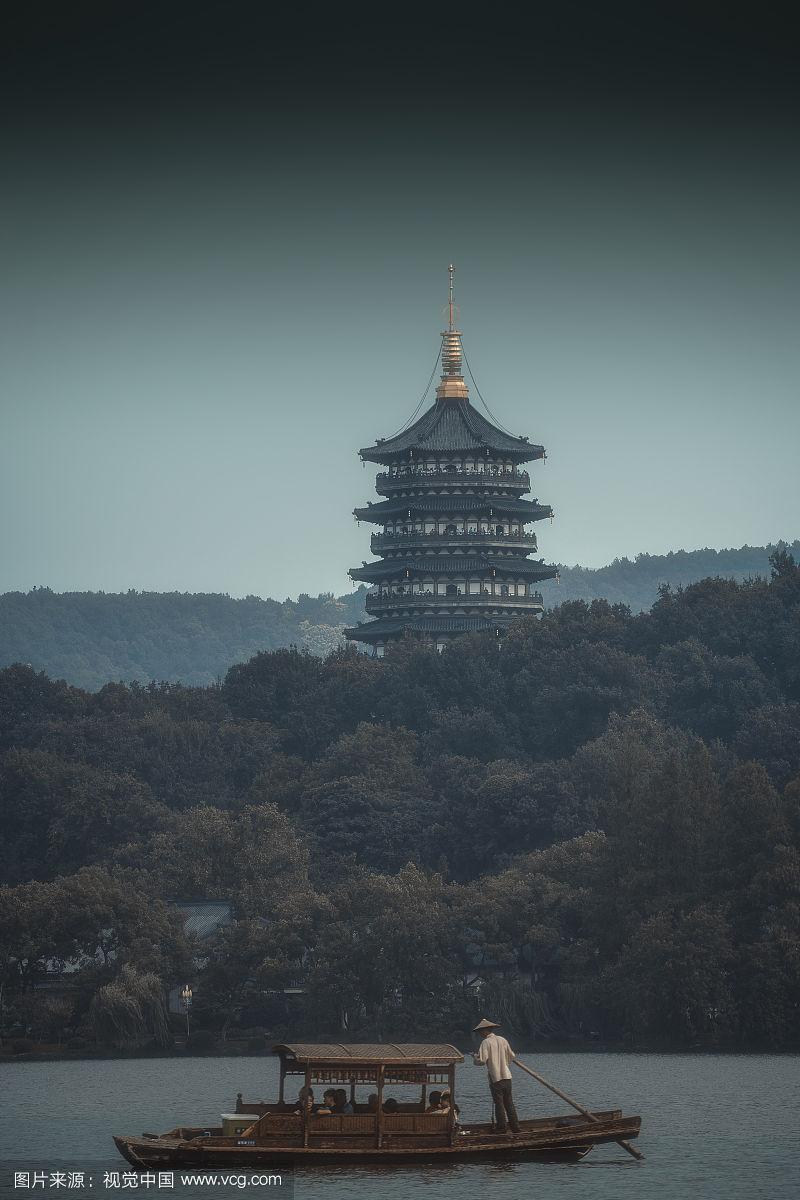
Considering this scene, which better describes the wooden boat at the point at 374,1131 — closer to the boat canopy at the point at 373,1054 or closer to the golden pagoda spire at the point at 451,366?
the boat canopy at the point at 373,1054

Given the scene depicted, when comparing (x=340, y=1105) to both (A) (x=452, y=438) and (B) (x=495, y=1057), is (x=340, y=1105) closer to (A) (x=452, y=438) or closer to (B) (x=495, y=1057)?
(B) (x=495, y=1057)

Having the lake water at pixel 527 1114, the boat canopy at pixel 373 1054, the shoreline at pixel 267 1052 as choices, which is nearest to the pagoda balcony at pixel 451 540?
the shoreline at pixel 267 1052

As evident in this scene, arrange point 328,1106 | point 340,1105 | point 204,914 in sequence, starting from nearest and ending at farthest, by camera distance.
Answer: point 328,1106 < point 340,1105 < point 204,914

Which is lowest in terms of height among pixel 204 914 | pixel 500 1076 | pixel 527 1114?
pixel 527 1114

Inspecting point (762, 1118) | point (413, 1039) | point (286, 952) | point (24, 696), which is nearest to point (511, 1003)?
point (413, 1039)

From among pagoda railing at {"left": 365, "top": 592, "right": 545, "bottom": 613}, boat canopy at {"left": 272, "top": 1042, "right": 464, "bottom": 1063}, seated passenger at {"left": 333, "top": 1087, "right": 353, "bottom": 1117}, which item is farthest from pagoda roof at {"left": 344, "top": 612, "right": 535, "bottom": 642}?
seated passenger at {"left": 333, "top": 1087, "right": 353, "bottom": 1117}

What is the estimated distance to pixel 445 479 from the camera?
114000mm

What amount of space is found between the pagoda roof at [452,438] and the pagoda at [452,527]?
0.04 meters

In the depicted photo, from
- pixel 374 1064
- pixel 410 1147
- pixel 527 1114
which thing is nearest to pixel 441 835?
pixel 527 1114

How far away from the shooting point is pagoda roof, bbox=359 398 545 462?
377ft

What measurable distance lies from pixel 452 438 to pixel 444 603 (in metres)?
7.45

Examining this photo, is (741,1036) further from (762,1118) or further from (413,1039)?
(762,1118)

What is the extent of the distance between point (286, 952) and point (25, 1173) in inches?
1398

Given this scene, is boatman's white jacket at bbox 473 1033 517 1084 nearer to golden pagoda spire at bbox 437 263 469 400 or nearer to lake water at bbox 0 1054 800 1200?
lake water at bbox 0 1054 800 1200
